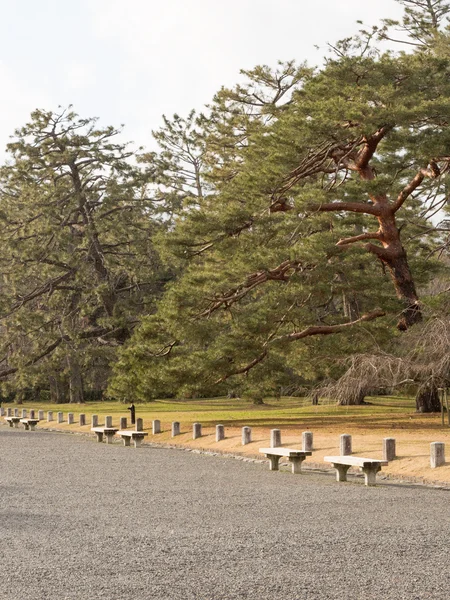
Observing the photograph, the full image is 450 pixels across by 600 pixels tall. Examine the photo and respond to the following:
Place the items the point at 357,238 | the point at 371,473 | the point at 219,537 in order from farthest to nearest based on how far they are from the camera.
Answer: the point at 357,238, the point at 371,473, the point at 219,537

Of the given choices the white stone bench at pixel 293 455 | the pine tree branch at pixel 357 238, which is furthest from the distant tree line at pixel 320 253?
the white stone bench at pixel 293 455

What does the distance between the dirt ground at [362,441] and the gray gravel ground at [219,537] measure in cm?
122

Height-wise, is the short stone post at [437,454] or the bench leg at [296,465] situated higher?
the short stone post at [437,454]

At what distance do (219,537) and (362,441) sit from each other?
38.7 ft

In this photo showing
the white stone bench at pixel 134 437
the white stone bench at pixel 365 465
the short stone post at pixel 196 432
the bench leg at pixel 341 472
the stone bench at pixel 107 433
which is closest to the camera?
the white stone bench at pixel 365 465

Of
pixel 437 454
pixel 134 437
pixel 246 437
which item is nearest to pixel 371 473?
pixel 437 454

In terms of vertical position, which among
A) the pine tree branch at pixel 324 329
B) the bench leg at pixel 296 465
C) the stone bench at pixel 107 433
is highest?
the pine tree branch at pixel 324 329

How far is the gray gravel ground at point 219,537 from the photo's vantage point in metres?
7.07

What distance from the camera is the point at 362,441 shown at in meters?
20.7

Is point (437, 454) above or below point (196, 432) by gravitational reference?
above

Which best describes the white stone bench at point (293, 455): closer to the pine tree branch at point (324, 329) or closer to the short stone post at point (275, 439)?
the short stone post at point (275, 439)

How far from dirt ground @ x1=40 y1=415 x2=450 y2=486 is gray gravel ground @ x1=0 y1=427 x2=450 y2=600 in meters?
1.22

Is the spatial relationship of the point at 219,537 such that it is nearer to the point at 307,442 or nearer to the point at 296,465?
the point at 296,465

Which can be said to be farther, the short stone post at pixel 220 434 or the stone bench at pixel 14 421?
the stone bench at pixel 14 421
